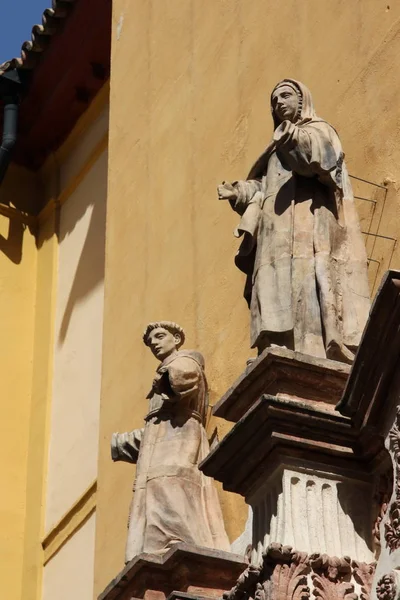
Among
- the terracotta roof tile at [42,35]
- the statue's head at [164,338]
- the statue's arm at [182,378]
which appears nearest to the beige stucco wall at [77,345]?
the terracotta roof tile at [42,35]

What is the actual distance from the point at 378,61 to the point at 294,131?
141 centimetres

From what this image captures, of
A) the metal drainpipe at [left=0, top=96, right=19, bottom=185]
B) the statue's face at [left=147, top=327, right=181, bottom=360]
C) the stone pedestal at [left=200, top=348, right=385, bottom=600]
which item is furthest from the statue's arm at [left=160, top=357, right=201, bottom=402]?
the metal drainpipe at [left=0, top=96, right=19, bottom=185]

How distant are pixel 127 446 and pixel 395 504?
3.37 m

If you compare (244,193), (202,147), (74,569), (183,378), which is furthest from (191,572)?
(74,569)

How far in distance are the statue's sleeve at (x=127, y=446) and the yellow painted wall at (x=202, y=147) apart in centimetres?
49

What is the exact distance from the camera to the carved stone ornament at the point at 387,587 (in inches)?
286

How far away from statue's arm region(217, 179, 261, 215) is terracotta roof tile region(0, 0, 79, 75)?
23.2 ft

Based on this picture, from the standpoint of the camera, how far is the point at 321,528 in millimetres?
7953

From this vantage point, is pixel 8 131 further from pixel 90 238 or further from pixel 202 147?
pixel 202 147

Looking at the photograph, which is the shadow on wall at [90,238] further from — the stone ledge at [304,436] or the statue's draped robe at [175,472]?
the stone ledge at [304,436]

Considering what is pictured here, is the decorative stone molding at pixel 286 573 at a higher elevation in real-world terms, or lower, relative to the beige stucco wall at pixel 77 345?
lower

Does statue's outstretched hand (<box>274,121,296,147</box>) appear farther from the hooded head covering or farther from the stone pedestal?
the stone pedestal

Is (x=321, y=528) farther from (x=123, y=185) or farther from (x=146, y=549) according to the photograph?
(x=123, y=185)

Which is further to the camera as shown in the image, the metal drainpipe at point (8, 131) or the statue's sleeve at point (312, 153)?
the metal drainpipe at point (8, 131)
